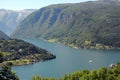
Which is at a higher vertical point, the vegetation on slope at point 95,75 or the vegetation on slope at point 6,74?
the vegetation on slope at point 6,74

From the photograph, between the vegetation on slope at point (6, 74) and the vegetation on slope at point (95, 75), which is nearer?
the vegetation on slope at point (6, 74)

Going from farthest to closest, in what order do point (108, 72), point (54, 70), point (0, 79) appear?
point (54, 70), point (108, 72), point (0, 79)

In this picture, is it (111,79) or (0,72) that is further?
(111,79)

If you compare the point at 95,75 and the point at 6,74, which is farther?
the point at 95,75

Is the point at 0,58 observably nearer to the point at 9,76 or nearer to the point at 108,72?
the point at 9,76

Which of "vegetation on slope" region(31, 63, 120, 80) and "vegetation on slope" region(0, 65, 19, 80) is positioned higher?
"vegetation on slope" region(0, 65, 19, 80)

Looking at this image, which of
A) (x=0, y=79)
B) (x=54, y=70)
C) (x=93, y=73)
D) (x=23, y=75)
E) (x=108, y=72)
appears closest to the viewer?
(x=0, y=79)

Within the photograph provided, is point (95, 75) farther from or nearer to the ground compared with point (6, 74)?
nearer to the ground

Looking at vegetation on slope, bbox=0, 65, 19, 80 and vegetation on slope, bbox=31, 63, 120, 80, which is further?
vegetation on slope, bbox=31, 63, 120, 80

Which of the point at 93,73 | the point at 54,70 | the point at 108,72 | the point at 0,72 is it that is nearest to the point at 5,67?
the point at 0,72

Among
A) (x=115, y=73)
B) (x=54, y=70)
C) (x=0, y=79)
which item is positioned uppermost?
(x=0, y=79)

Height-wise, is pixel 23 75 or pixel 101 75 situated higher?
pixel 101 75
